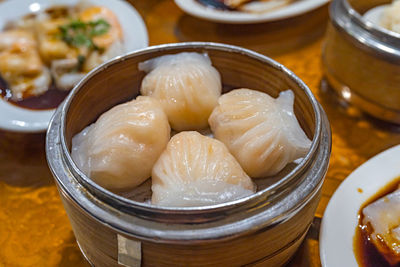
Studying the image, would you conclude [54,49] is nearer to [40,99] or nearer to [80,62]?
[80,62]

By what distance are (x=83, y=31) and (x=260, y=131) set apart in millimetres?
1334

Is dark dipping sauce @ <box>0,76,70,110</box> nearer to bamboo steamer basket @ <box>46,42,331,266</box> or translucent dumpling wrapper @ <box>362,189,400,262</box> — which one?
bamboo steamer basket @ <box>46,42,331,266</box>

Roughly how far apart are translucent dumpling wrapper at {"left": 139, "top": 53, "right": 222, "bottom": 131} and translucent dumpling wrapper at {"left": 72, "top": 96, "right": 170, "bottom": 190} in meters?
0.10

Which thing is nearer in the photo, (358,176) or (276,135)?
(276,135)

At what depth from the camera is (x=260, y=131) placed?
118 cm

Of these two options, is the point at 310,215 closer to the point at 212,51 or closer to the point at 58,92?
the point at 212,51

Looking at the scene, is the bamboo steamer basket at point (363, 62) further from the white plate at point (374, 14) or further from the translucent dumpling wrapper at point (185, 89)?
the translucent dumpling wrapper at point (185, 89)

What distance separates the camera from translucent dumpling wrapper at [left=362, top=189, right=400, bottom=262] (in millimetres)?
1232

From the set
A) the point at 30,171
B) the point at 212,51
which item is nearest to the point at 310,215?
the point at 212,51

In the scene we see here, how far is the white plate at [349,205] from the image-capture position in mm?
1186

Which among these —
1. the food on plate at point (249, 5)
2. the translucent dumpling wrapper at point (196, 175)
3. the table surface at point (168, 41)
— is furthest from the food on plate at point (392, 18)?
the translucent dumpling wrapper at point (196, 175)

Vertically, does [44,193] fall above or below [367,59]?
below

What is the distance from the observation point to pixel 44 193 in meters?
1.53

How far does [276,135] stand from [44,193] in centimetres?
89
